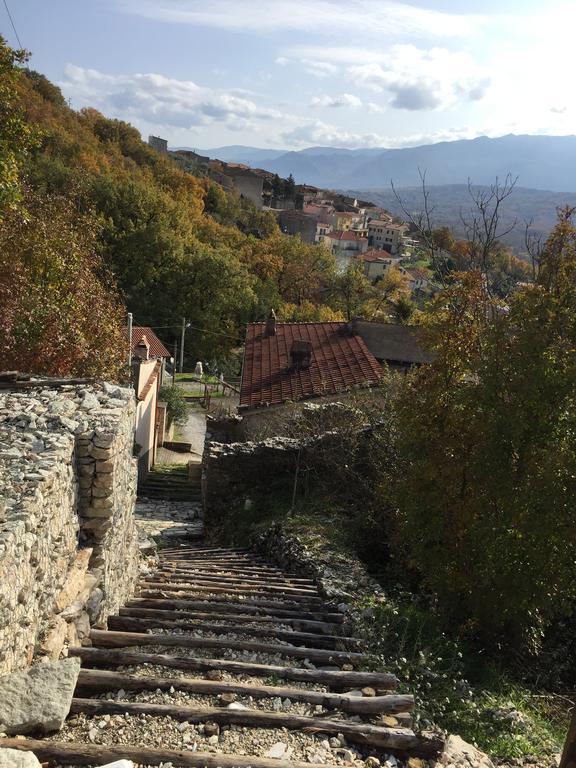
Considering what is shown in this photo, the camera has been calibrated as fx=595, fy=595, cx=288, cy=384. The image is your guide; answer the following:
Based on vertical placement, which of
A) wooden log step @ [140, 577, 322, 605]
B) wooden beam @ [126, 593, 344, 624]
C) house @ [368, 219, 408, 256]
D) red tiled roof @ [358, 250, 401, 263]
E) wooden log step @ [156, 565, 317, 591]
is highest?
house @ [368, 219, 408, 256]

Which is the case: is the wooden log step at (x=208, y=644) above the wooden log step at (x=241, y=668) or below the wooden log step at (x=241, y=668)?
below

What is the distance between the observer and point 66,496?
516cm

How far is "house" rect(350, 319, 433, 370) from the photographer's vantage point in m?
20.2

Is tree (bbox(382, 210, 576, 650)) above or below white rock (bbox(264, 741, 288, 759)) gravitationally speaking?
above

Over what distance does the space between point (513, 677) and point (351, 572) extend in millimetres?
2279

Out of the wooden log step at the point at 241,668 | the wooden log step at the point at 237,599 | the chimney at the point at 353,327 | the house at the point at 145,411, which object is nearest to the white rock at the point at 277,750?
the wooden log step at the point at 241,668

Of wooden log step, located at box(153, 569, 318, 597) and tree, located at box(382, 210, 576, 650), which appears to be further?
wooden log step, located at box(153, 569, 318, 597)

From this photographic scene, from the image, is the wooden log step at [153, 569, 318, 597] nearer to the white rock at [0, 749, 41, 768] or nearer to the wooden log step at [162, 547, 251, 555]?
the wooden log step at [162, 547, 251, 555]

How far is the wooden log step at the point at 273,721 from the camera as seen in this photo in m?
3.94

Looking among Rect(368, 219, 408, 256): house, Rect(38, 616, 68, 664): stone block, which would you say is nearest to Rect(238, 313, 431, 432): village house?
Rect(38, 616, 68, 664): stone block

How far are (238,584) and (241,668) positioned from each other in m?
2.88

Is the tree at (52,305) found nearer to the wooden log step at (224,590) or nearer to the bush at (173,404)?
Result: the wooden log step at (224,590)

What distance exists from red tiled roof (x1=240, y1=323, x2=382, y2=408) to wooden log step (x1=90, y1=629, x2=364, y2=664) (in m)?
11.3

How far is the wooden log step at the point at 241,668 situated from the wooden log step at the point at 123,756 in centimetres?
115
